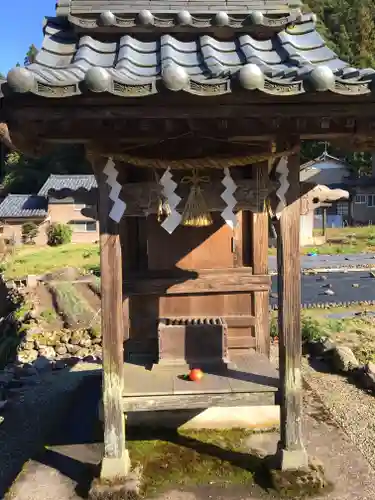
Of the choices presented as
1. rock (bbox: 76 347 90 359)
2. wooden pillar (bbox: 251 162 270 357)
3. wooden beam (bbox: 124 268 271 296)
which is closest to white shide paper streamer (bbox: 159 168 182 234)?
wooden beam (bbox: 124 268 271 296)

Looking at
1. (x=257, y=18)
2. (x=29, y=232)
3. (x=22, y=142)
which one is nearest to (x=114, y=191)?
(x=22, y=142)

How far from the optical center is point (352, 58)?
47.6 m

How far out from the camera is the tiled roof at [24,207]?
3581 cm

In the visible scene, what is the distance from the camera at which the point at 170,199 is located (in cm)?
411

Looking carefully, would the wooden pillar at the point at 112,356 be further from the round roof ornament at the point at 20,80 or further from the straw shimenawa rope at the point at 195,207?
the round roof ornament at the point at 20,80

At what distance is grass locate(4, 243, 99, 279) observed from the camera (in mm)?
22477

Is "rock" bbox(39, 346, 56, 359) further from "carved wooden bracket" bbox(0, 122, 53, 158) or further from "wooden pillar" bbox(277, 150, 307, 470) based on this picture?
"wooden pillar" bbox(277, 150, 307, 470)

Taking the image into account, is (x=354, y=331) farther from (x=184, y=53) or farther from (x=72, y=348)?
(x=184, y=53)

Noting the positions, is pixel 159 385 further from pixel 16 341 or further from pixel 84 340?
pixel 16 341

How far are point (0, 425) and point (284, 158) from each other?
501 cm

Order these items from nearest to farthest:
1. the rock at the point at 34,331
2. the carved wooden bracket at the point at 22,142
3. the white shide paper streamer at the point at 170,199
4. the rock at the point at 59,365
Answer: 1. the carved wooden bracket at the point at 22,142
2. the white shide paper streamer at the point at 170,199
3. the rock at the point at 59,365
4. the rock at the point at 34,331

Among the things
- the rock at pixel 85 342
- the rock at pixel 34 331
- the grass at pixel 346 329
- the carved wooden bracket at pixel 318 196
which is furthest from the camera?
the rock at pixel 34 331

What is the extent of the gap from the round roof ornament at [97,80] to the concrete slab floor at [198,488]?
3.53 meters

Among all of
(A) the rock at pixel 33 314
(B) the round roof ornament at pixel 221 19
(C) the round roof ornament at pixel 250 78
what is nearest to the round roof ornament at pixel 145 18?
(B) the round roof ornament at pixel 221 19
